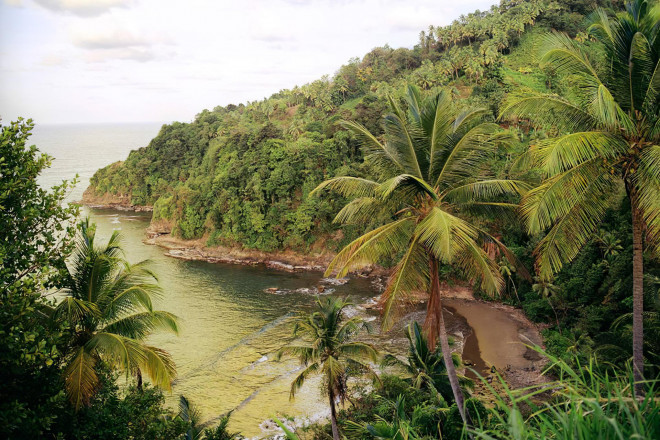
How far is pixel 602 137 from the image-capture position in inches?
268

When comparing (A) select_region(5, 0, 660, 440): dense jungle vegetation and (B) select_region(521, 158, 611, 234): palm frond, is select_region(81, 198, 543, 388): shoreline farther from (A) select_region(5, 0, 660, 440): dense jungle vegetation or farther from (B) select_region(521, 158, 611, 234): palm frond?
(B) select_region(521, 158, 611, 234): palm frond

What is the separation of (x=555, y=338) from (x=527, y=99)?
18.8m

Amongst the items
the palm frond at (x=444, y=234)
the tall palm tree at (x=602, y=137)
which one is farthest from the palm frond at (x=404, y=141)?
the tall palm tree at (x=602, y=137)

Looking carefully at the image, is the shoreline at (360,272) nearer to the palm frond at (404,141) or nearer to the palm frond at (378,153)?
the palm frond at (378,153)

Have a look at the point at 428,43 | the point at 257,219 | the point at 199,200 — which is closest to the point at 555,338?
the point at 257,219

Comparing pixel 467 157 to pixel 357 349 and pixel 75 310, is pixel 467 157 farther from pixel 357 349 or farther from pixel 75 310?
pixel 75 310

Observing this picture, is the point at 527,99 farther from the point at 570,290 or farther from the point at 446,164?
the point at 570,290

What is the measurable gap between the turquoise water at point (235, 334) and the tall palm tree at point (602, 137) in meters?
12.1

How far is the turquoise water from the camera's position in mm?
20359

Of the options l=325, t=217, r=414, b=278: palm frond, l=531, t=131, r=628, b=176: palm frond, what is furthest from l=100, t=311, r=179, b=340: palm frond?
l=531, t=131, r=628, b=176: palm frond

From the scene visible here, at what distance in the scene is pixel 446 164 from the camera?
338 inches

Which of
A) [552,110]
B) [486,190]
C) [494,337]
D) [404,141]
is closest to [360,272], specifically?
[494,337]

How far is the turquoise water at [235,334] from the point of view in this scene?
20.4 m

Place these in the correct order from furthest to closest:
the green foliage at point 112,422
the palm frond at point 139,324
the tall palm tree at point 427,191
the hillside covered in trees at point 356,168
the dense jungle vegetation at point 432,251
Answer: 1. the hillside covered in trees at point 356,168
2. the palm frond at point 139,324
3. the tall palm tree at point 427,191
4. the green foliage at point 112,422
5. the dense jungle vegetation at point 432,251
